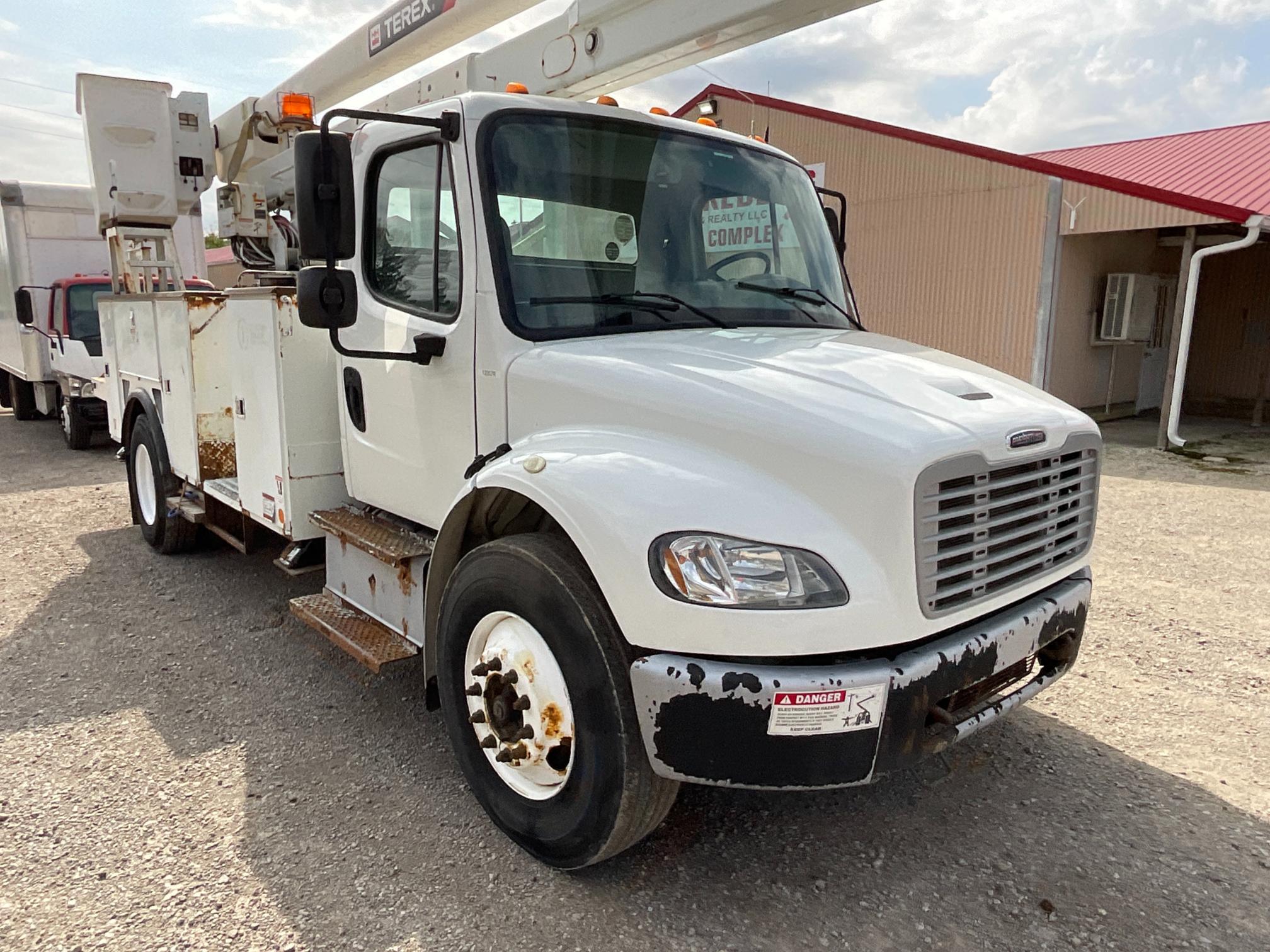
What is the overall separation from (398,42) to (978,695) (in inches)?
180

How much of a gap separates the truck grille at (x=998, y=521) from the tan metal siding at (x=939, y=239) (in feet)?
35.5

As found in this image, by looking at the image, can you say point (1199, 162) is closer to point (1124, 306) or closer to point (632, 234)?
point (1124, 306)

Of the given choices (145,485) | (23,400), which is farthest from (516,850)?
(23,400)

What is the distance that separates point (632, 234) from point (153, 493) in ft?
15.2

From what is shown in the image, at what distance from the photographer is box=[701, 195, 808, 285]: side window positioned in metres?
3.44

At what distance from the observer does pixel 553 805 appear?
8.95ft

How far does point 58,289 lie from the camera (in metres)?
11.5

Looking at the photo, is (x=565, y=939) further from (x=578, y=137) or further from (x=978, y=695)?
(x=578, y=137)

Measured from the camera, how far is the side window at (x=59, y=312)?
11.3 metres

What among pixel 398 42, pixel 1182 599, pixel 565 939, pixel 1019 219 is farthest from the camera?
pixel 1019 219

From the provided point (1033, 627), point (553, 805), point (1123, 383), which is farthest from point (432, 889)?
point (1123, 383)

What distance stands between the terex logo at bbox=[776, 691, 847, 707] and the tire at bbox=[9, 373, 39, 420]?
14.9 m

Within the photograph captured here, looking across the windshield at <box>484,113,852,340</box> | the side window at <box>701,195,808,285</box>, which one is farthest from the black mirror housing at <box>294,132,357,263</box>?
the side window at <box>701,195,808,285</box>

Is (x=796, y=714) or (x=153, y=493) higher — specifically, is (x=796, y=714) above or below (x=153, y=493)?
above
